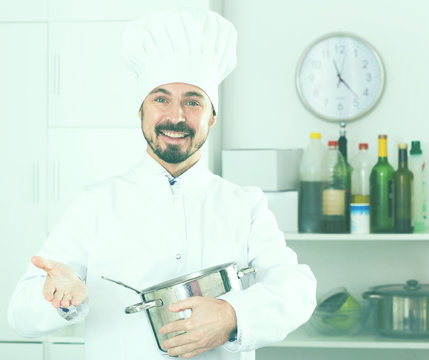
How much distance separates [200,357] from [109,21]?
4.97 feet

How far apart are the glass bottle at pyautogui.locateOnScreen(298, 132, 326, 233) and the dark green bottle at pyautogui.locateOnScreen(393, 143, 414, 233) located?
310 mm

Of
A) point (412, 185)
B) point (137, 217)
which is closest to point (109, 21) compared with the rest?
point (137, 217)

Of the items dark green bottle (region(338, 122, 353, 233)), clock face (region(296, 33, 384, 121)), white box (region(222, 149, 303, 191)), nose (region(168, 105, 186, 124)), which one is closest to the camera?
nose (region(168, 105, 186, 124))

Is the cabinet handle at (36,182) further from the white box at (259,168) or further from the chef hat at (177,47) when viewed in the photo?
the chef hat at (177,47)

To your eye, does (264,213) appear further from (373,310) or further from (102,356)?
(373,310)

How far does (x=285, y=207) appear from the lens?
2.53 meters

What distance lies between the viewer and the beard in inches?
55.4

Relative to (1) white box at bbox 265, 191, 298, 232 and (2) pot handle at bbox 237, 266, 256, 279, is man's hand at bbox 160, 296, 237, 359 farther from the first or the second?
(1) white box at bbox 265, 191, 298, 232

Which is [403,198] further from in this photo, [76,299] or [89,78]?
[76,299]

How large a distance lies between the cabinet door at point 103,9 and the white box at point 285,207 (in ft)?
2.74

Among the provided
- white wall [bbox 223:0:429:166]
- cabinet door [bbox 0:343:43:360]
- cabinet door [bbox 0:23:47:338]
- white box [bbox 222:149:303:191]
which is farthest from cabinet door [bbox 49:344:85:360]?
white wall [bbox 223:0:429:166]

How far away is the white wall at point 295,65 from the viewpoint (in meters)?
2.77

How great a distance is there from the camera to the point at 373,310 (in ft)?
8.30

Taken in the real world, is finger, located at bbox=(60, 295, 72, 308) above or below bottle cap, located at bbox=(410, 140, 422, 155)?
below
